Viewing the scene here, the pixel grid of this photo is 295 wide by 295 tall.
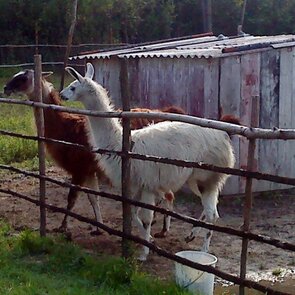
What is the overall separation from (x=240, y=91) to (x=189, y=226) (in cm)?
184

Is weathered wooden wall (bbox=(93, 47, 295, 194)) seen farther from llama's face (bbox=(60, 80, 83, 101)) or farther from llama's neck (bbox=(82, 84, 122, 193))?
llama's face (bbox=(60, 80, 83, 101))

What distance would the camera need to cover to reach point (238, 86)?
26.2 ft

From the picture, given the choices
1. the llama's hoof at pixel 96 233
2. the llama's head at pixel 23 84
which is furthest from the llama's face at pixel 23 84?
the llama's hoof at pixel 96 233

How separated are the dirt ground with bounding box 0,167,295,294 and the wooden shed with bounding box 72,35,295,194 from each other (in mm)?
501

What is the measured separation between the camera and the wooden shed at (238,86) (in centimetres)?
795

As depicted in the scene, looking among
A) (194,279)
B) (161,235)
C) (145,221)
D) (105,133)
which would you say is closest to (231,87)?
(161,235)

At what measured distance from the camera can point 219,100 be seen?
7.95 meters

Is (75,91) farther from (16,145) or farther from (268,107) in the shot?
(16,145)

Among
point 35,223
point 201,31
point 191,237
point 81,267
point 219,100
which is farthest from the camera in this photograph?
point 201,31

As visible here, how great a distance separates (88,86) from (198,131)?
112 cm

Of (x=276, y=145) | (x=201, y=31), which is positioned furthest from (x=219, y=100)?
(x=201, y=31)

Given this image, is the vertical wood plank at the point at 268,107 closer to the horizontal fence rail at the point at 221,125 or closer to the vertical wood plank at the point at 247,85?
the vertical wood plank at the point at 247,85

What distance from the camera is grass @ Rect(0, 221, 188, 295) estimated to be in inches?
195

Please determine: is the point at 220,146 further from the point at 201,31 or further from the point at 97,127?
the point at 201,31
